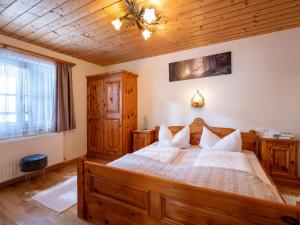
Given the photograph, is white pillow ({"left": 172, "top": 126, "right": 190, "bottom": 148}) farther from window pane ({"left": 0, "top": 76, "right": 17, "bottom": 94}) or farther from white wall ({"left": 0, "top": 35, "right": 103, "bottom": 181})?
window pane ({"left": 0, "top": 76, "right": 17, "bottom": 94})

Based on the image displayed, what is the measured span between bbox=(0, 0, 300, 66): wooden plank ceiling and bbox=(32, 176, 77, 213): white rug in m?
2.55

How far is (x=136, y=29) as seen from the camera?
8.23ft

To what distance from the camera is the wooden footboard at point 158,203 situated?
3.35 ft

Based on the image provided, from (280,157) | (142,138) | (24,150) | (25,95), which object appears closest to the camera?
(280,157)

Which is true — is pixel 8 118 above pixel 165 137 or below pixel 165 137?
above

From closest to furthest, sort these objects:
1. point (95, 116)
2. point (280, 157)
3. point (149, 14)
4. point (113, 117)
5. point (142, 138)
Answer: point (149, 14)
point (280, 157)
point (142, 138)
point (113, 117)
point (95, 116)

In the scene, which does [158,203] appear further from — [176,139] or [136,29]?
[136,29]

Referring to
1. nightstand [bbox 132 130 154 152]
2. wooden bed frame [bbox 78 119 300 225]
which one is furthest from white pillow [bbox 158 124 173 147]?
wooden bed frame [bbox 78 119 300 225]

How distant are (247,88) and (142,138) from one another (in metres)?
2.33

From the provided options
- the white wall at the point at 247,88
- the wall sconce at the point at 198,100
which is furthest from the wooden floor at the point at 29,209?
the wall sconce at the point at 198,100

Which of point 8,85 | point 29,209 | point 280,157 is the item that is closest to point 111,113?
point 8,85

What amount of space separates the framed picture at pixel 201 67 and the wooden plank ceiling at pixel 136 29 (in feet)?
1.00

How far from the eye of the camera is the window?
8.55 feet

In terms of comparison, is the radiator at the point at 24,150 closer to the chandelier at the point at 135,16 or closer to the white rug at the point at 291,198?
the chandelier at the point at 135,16
